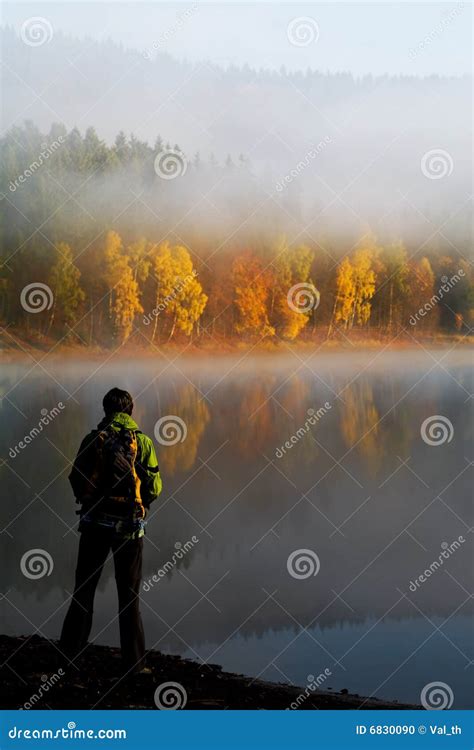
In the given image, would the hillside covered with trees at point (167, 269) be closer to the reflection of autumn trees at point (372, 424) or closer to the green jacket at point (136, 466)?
the reflection of autumn trees at point (372, 424)

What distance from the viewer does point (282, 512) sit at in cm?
1009

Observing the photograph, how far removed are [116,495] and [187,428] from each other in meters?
4.67

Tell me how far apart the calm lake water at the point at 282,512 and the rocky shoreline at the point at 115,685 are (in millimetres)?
1376

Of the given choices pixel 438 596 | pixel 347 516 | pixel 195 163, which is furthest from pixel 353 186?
pixel 438 596

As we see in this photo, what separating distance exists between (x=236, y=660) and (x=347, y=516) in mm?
2324

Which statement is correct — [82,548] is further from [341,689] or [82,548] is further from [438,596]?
[438,596]

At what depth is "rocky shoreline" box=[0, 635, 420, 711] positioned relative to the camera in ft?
20.8

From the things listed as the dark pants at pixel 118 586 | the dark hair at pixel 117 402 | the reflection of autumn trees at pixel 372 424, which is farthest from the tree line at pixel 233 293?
the dark pants at pixel 118 586

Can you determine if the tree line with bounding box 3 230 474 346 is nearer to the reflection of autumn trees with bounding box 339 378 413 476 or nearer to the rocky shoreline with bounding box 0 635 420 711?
the reflection of autumn trees with bounding box 339 378 413 476

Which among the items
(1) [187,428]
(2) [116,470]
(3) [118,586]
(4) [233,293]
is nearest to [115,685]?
(3) [118,586]

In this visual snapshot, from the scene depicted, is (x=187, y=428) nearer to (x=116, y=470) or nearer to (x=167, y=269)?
(x=167, y=269)

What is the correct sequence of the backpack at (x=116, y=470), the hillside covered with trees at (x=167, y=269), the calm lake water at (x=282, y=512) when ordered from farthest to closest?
the hillside covered with trees at (x=167, y=269)
the calm lake water at (x=282, y=512)
the backpack at (x=116, y=470)

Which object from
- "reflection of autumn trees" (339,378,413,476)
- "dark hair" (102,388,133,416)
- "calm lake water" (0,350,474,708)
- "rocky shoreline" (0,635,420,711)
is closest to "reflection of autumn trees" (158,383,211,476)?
"calm lake water" (0,350,474,708)

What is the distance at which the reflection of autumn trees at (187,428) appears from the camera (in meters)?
10.5
